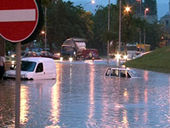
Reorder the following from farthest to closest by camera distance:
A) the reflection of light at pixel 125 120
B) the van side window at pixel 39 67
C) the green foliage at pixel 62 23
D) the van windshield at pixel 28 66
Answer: the green foliage at pixel 62 23, the van side window at pixel 39 67, the van windshield at pixel 28 66, the reflection of light at pixel 125 120

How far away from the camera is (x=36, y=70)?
103ft

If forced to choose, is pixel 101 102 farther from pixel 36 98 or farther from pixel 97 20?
pixel 97 20

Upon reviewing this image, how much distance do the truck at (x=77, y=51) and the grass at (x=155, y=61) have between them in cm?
2149

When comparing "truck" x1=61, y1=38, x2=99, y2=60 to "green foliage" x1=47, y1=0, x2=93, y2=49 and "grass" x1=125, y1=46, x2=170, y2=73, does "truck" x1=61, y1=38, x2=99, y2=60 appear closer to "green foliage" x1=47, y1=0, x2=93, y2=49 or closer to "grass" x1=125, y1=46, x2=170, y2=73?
"green foliage" x1=47, y1=0, x2=93, y2=49

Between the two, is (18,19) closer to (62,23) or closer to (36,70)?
(36,70)

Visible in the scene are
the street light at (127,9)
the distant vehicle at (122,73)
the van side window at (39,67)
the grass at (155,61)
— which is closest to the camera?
the van side window at (39,67)

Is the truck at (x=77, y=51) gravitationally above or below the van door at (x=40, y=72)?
above

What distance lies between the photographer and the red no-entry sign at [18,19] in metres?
6.45

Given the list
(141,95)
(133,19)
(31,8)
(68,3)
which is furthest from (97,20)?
(31,8)

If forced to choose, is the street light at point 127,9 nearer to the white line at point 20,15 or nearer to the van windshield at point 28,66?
the van windshield at point 28,66

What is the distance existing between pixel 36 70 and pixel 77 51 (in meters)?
60.2

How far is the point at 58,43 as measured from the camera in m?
113

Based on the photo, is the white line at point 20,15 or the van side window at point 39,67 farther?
the van side window at point 39,67

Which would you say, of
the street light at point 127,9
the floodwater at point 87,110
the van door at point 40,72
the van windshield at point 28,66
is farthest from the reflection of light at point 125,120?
the street light at point 127,9
